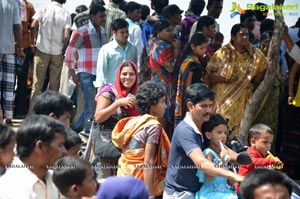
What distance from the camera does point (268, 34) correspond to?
8.54m

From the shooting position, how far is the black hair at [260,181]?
12.4ft

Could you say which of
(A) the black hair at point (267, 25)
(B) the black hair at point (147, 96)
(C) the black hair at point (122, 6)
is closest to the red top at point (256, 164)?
(B) the black hair at point (147, 96)

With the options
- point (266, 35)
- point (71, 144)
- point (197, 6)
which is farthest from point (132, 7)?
point (71, 144)

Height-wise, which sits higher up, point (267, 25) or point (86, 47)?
point (267, 25)

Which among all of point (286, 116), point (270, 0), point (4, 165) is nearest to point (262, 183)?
point (4, 165)

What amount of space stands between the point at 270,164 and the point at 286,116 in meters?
2.76

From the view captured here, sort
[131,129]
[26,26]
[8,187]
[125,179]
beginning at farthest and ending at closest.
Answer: [26,26] → [131,129] → [8,187] → [125,179]

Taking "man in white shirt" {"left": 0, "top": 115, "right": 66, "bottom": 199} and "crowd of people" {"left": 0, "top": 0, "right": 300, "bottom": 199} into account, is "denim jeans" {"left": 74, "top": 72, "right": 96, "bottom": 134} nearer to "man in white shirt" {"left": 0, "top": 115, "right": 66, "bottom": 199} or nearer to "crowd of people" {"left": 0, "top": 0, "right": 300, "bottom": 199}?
"crowd of people" {"left": 0, "top": 0, "right": 300, "bottom": 199}

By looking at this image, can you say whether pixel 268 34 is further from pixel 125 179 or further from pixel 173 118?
pixel 125 179

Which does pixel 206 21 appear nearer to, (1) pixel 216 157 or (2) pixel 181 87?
(2) pixel 181 87

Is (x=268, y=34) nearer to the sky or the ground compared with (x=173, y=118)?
nearer to the sky

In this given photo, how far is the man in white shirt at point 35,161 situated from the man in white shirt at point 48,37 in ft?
17.0

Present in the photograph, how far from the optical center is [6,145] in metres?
4.22

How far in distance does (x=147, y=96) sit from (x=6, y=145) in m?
1.55
